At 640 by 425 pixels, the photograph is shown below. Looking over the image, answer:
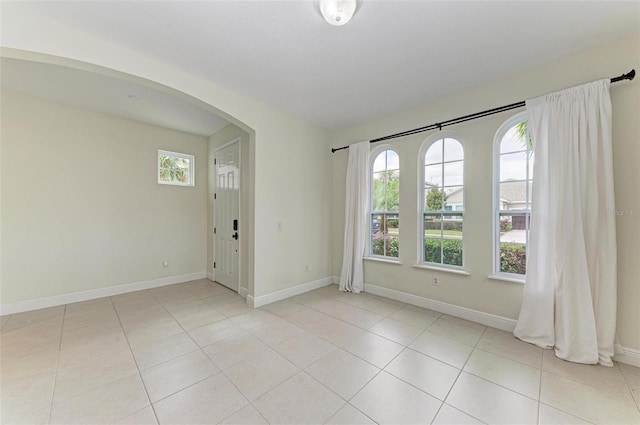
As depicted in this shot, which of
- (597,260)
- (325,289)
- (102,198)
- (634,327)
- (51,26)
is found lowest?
(325,289)

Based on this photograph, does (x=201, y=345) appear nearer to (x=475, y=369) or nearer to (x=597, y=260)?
(x=475, y=369)

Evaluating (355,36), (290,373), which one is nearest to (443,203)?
(355,36)

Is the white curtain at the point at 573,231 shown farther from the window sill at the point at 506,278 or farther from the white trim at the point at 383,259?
the white trim at the point at 383,259

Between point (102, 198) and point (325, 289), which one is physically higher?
point (102, 198)

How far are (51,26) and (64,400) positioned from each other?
287cm

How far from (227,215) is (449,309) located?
379 cm

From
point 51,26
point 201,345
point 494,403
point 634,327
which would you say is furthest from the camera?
point 201,345

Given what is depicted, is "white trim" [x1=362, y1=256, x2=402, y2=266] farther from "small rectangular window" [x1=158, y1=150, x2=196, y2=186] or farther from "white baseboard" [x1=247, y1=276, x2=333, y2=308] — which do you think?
"small rectangular window" [x1=158, y1=150, x2=196, y2=186]

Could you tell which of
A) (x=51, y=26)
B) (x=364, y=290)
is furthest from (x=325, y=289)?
(x=51, y=26)

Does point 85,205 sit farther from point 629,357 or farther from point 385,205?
point 629,357

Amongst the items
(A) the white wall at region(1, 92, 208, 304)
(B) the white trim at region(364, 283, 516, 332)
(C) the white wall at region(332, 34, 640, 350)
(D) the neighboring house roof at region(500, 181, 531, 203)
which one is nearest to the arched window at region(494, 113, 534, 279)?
(D) the neighboring house roof at region(500, 181, 531, 203)

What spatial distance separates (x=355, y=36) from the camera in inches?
84.4

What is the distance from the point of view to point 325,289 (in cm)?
427

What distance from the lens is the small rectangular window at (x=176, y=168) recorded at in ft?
14.7
